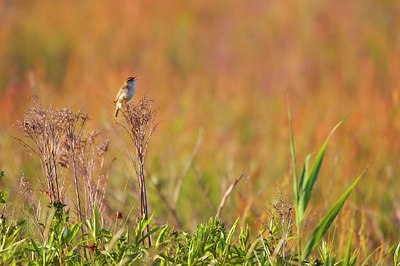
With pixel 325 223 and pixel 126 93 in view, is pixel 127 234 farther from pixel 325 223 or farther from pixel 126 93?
pixel 126 93

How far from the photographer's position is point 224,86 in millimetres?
10008

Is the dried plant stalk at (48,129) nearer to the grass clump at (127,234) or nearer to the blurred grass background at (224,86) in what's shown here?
the grass clump at (127,234)

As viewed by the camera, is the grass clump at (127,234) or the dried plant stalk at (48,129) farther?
the dried plant stalk at (48,129)

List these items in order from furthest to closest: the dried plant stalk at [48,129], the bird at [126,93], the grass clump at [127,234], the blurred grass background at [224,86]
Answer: the blurred grass background at [224,86]
the bird at [126,93]
the dried plant stalk at [48,129]
the grass clump at [127,234]

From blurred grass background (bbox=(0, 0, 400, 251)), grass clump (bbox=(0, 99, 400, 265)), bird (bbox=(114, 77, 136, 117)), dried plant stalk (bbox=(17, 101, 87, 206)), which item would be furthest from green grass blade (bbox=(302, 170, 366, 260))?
blurred grass background (bbox=(0, 0, 400, 251))

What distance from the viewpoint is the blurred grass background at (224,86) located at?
6688mm

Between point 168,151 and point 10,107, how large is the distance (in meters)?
1.66

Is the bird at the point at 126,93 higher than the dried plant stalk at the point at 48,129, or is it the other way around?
the bird at the point at 126,93

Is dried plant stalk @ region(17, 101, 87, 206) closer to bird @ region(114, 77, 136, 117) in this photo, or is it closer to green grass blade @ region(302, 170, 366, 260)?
bird @ region(114, 77, 136, 117)

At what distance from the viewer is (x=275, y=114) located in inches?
376

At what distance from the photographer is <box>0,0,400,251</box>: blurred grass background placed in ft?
21.9

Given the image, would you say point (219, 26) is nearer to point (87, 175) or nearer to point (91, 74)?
point (91, 74)

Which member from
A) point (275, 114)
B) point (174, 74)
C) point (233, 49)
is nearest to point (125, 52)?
point (174, 74)

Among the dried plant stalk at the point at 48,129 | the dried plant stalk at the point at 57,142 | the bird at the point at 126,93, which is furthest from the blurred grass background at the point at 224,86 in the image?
the dried plant stalk at the point at 48,129
